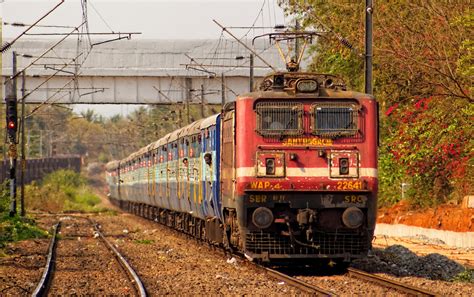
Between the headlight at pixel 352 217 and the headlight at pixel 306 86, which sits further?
the headlight at pixel 306 86

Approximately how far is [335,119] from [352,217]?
173 cm

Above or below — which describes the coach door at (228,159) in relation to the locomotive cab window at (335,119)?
below

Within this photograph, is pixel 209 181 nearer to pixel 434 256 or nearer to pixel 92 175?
pixel 434 256

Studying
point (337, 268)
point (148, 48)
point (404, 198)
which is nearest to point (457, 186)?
point (404, 198)

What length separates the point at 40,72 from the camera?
5397cm

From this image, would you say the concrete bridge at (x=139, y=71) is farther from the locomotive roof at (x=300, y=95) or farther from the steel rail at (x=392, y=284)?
the steel rail at (x=392, y=284)

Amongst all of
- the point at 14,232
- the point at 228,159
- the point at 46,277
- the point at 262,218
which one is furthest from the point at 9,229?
the point at 262,218

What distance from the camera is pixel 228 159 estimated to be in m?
18.8

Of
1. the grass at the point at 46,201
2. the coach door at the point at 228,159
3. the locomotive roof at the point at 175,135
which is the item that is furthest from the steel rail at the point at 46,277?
the locomotive roof at the point at 175,135

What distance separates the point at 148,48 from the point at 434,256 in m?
37.0

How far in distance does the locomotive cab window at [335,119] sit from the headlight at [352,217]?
4.33 ft

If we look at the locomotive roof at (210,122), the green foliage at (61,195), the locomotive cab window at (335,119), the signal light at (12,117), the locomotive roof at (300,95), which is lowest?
the green foliage at (61,195)

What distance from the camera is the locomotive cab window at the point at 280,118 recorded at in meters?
17.0

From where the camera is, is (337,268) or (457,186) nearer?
(337,268)
